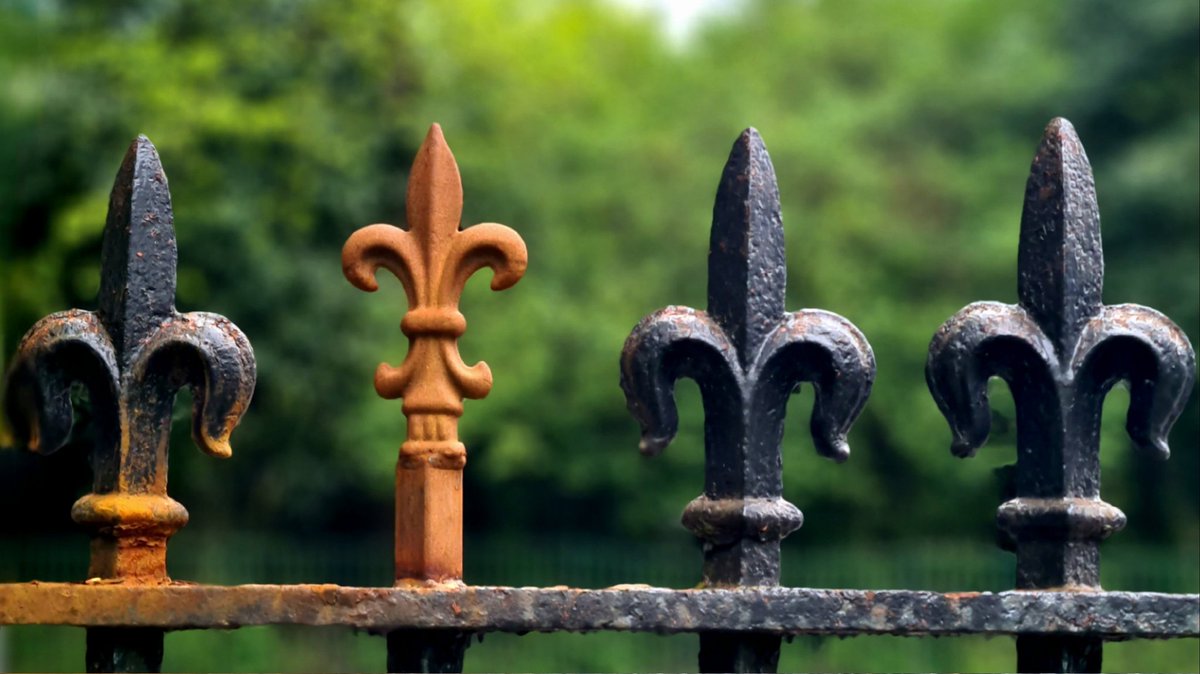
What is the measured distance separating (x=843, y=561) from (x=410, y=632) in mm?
14710

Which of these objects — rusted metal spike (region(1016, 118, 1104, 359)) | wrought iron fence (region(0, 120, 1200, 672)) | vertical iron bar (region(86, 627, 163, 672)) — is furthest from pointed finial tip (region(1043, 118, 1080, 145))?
vertical iron bar (region(86, 627, 163, 672))

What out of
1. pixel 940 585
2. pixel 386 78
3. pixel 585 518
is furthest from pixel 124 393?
pixel 585 518

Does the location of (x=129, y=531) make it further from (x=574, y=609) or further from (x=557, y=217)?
(x=557, y=217)

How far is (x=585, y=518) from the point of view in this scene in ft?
64.6

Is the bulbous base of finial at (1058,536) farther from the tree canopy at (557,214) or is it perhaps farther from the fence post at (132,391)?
the tree canopy at (557,214)

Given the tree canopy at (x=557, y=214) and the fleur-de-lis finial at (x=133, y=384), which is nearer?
the fleur-de-lis finial at (x=133, y=384)

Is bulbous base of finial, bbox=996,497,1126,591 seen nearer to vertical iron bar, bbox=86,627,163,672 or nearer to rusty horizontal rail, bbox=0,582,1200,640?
rusty horizontal rail, bbox=0,582,1200,640

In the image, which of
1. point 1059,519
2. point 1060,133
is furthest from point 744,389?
point 1060,133

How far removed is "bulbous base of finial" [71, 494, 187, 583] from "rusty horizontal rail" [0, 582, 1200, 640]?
0.07m

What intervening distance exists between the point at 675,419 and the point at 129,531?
2.39 feet

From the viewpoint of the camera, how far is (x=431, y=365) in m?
1.88

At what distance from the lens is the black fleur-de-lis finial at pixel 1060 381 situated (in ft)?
6.31

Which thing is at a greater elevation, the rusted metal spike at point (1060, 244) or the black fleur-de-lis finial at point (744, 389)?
the rusted metal spike at point (1060, 244)

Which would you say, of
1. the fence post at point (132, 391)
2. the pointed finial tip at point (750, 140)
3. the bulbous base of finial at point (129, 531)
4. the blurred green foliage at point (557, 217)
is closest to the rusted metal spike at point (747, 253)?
the pointed finial tip at point (750, 140)
